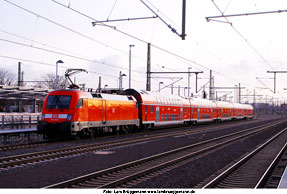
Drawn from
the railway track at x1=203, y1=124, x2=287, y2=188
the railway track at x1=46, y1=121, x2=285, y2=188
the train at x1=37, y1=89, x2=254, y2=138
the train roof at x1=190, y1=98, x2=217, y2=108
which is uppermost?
the train roof at x1=190, y1=98, x2=217, y2=108

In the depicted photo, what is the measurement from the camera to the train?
20.4m

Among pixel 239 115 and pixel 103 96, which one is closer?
pixel 103 96

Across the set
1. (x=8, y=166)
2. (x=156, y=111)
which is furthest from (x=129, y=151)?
(x=156, y=111)

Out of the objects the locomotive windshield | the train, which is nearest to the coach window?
the train

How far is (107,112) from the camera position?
23.7 m

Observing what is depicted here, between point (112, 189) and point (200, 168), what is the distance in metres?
4.66

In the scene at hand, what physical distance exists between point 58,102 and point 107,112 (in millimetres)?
3864

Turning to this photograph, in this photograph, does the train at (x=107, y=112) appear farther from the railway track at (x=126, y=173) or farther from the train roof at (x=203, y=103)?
the railway track at (x=126, y=173)

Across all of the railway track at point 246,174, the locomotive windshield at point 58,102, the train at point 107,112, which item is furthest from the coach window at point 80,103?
the railway track at point 246,174

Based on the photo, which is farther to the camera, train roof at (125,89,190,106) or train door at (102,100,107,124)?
train roof at (125,89,190,106)

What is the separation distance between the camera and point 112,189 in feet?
29.6

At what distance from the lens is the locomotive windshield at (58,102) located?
2061 cm

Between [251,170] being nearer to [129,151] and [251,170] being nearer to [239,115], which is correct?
[129,151]

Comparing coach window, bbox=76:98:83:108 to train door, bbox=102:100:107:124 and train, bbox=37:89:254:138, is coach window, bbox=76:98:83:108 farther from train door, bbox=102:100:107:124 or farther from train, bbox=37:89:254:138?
A: train door, bbox=102:100:107:124
